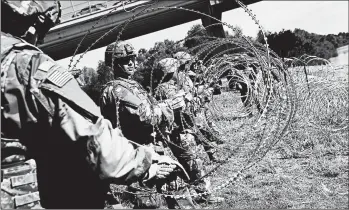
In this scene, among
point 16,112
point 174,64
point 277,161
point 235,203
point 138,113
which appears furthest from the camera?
point 277,161

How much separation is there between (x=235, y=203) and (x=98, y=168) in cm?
437

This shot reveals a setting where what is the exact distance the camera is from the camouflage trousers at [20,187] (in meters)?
2.19

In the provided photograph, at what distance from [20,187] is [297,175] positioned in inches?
224

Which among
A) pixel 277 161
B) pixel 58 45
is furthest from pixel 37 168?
pixel 58 45

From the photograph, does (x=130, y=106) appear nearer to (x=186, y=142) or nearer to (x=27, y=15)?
(x=186, y=142)

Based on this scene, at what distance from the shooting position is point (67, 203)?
7.98ft

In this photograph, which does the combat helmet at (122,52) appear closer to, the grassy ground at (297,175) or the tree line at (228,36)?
the tree line at (228,36)

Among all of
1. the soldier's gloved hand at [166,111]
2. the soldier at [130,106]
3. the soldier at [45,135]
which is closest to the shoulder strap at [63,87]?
the soldier at [45,135]

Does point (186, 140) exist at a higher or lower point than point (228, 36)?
lower

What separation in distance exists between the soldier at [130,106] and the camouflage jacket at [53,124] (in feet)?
7.31

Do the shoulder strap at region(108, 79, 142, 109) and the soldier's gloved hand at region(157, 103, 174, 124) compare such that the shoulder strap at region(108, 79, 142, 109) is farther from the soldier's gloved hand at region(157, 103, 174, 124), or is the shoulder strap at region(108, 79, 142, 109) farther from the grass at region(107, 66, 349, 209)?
the grass at region(107, 66, 349, 209)

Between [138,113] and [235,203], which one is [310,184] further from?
[138,113]

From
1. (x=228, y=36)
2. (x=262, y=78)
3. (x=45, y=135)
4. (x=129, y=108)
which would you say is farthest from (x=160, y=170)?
(x=262, y=78)

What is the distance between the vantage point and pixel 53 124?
216 centimetres
